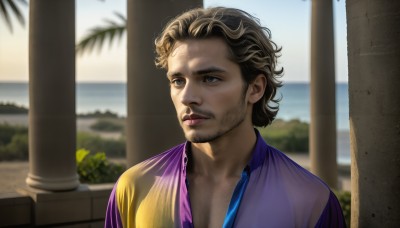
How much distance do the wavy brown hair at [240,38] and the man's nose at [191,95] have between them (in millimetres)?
238

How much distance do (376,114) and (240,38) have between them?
0.81m

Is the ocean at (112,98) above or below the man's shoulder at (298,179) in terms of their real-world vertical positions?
above

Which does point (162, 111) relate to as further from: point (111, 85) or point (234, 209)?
point (111, 85)

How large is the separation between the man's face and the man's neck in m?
0.13

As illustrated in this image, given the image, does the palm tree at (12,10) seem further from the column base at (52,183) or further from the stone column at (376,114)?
the stone column at (376,114)

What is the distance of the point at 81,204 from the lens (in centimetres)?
970

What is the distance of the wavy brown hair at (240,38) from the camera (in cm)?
Result: 239

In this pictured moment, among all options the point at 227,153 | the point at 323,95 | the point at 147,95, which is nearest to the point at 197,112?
the point at 227,153

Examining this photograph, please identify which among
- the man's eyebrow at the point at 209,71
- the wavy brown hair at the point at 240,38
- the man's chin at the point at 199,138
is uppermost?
the wavy brown hair at the point at 240,38

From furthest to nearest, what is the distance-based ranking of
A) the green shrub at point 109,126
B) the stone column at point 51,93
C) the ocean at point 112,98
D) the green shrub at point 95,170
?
the ocean at point 112,98 < the green shrub at point 109,126 < the green shrub at point 95,170 < the stone column at point 51,93

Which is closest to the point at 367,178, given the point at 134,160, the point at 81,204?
the point at 134,160

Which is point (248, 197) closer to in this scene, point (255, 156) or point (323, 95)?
point (255, 156)

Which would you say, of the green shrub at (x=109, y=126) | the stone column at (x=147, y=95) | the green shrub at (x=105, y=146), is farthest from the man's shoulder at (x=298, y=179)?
the green shrub at (x=109, y=126)

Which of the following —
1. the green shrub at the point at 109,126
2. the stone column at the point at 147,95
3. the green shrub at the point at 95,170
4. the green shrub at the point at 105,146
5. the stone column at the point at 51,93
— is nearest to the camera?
the stone column at the point at 147,95
